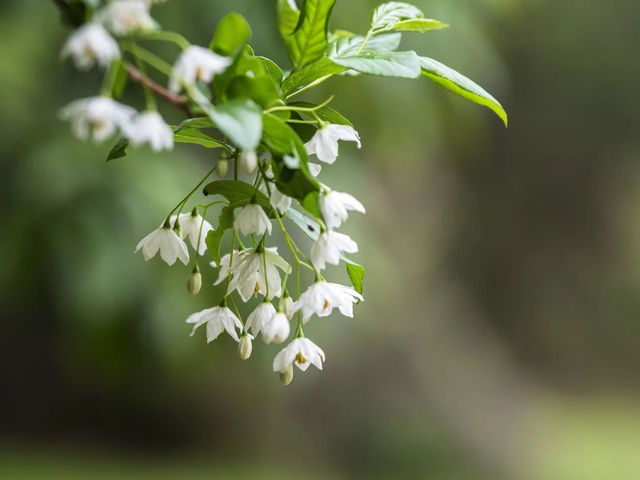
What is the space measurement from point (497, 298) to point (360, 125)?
4.04 meters

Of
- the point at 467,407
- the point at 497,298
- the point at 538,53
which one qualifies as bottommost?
the point at 467,407

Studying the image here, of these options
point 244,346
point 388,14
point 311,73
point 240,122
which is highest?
point 388,14

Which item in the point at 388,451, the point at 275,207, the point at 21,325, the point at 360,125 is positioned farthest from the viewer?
the point at 388,451

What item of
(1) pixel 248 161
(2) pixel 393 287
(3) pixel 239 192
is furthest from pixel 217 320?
(2) pixel 393 287

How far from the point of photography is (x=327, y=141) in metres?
0.70

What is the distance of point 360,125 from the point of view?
3.66m

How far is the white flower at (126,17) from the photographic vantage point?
0.50 m

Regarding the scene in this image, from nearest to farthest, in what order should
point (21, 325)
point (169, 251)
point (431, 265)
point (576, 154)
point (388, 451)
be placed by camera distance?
point (169, 251), point (21, 325), point (388, 451), point (431, 265), point (576, 154)

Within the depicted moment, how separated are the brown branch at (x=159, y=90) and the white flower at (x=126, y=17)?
0.03 meters

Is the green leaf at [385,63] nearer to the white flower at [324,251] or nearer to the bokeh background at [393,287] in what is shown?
the white flower at [324,251]

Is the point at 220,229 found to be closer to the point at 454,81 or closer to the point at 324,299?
the point at 324,299

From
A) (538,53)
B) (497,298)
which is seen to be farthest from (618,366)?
(538,53)

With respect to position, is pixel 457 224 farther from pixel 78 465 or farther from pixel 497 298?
pixel 78 465

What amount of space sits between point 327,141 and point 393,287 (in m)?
4.69
